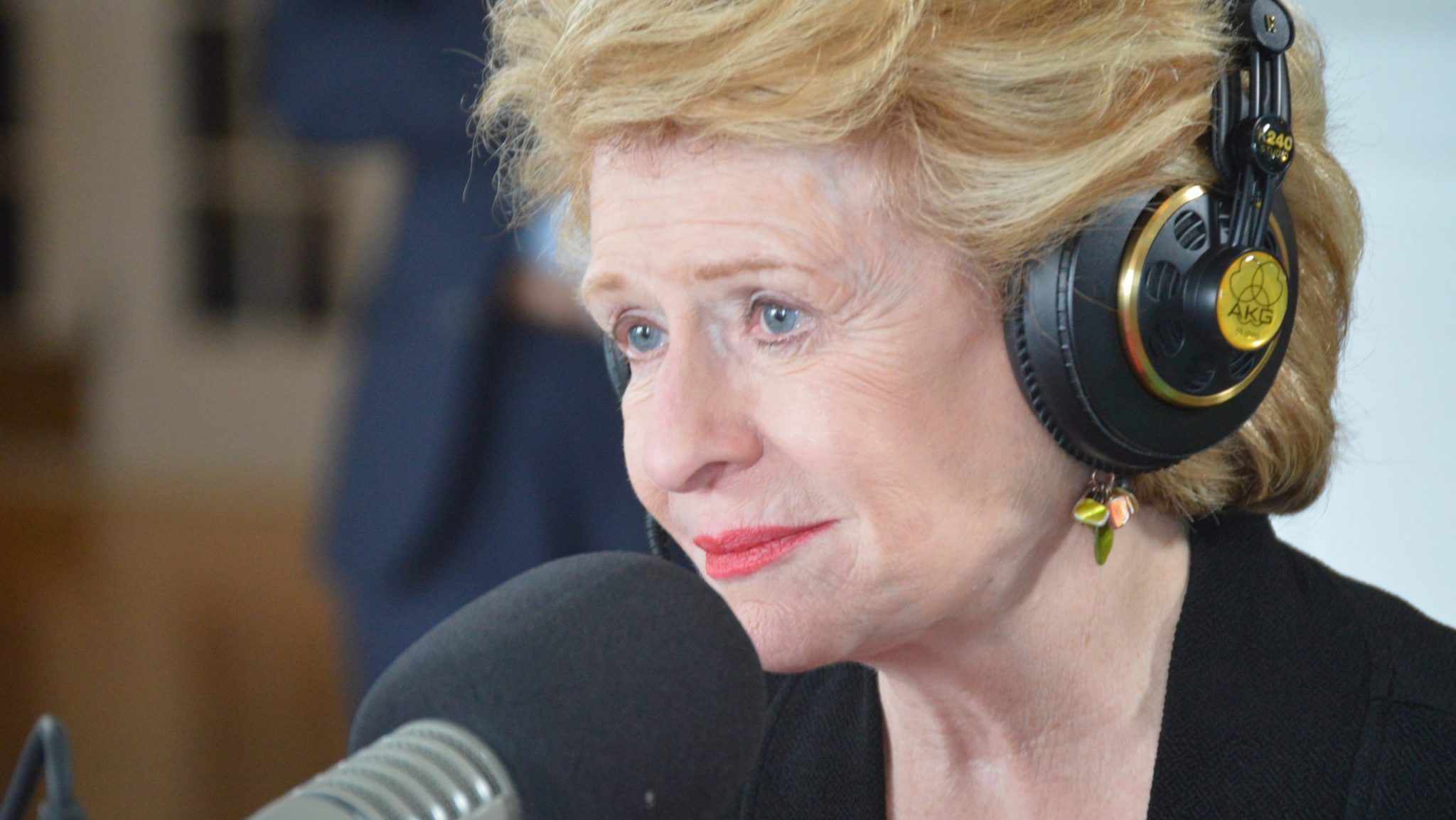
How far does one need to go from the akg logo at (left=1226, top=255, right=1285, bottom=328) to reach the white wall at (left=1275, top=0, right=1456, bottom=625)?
2.25 feet

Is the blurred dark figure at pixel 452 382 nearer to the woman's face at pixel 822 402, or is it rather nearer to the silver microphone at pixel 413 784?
the woman's face at pixel 822 402

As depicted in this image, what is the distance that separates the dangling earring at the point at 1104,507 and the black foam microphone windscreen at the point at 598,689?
0.34 m

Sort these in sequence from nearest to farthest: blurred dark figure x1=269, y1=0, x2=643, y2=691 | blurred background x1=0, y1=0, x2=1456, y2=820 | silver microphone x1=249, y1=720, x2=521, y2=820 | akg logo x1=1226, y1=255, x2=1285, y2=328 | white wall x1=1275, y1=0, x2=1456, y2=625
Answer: silver microphone x1=249, y1=720, x2=521, y2=820, akg logo x1=1226, y1=255, x2=1285, y2=328, white wall x1=1275, y1=0, x2=1456, y2=625, blurred dark figure x1=269, y1=0, x2=643, y2=691, blurred background x1=0, y1=0, x2=1456, y2=820

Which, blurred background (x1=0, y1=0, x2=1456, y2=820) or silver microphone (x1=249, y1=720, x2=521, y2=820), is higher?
silver microphone (x1=249, y1=720, x2=521, y2=820)

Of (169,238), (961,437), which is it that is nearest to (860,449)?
(961,437)

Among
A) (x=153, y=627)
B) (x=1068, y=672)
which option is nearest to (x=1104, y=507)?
(x=1068, y=672)

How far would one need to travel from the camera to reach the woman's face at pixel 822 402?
94 centimetres

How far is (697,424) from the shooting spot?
3.13ft

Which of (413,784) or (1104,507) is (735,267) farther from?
(413,784)

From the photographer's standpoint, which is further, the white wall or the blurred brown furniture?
the blurred brown furniture

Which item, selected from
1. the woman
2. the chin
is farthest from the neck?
the chin

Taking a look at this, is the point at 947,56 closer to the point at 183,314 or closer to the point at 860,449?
the point at 860,449

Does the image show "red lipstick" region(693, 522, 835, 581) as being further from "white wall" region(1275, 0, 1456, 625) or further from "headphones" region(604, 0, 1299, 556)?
"white wall" region(1275, 0, 1456, 625)

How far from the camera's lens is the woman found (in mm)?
917
